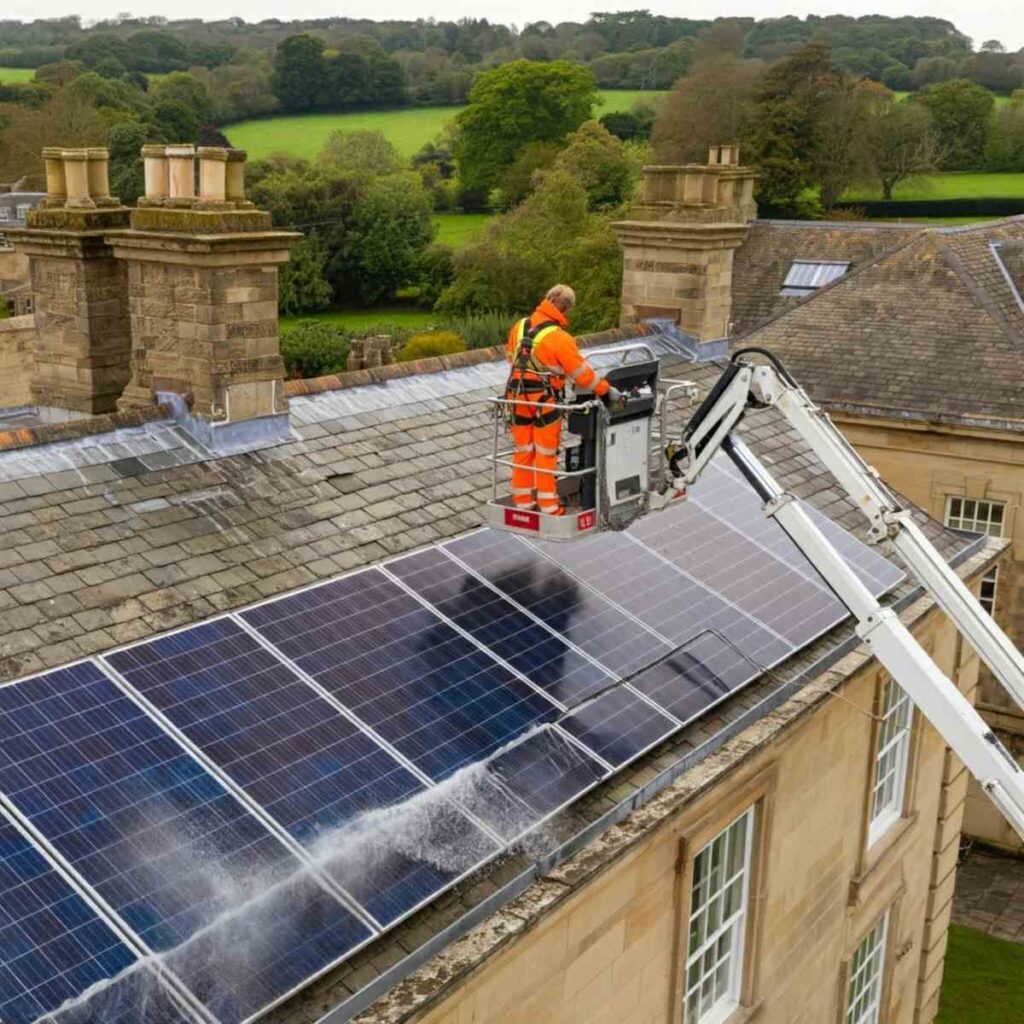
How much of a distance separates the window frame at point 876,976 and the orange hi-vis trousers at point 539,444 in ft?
23.8

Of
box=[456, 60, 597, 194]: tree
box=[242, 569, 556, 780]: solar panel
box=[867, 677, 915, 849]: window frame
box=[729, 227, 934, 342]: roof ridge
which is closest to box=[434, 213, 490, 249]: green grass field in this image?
box=[456, 60, 597, 194]: tree

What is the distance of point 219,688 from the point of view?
887 cm

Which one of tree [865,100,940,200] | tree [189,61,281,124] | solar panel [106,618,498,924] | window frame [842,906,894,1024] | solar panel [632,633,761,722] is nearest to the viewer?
solar panel [106,618,498,924]

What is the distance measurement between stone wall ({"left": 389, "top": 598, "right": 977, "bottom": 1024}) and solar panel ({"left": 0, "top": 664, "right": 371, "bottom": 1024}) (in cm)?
111

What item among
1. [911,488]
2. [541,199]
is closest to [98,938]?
[911,488]

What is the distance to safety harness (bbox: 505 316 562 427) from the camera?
10.8 m

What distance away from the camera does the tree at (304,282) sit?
239 ft

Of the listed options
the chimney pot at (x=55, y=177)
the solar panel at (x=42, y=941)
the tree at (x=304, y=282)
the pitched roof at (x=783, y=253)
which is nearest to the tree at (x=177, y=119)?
the tree at (x=304, y=282)

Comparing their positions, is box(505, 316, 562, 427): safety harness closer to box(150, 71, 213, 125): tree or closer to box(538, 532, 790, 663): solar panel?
box(538, 532, 790, 663): solar panel

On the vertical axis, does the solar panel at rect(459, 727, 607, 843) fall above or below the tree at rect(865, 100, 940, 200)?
below

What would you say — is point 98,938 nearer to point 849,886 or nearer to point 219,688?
point 219,688

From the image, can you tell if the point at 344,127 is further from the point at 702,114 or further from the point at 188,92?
the point at 702,114

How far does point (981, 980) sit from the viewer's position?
21.3 m

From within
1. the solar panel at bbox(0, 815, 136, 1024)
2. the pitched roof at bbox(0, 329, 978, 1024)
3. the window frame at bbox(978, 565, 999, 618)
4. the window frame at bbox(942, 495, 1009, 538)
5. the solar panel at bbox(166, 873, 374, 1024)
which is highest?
the pitched roof at bbox(0, 329, 978, 1024)
